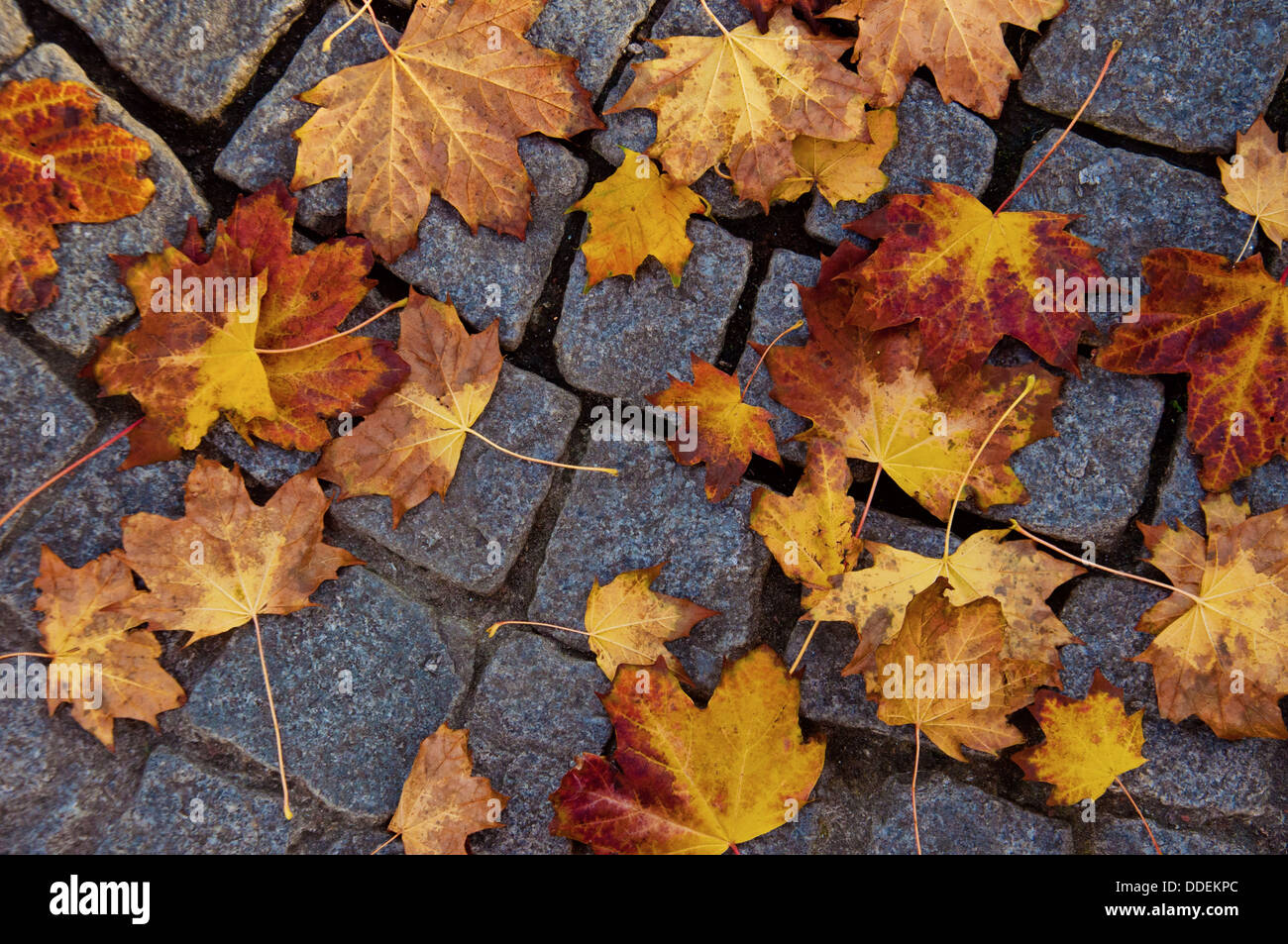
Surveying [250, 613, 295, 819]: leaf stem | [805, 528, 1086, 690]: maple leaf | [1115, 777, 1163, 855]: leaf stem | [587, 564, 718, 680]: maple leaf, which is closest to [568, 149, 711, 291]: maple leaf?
[587, 564, 718, 680]: maple leaf

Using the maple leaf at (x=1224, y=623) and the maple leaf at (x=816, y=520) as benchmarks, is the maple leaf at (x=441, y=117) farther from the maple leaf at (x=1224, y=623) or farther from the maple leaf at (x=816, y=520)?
the maple leaf at (x=1224, y=623)

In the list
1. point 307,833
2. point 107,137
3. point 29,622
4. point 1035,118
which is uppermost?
point 1035,118

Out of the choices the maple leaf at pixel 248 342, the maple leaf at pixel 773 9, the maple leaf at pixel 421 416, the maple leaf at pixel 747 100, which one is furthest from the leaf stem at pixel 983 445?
the maple leaf at pixel 248 342

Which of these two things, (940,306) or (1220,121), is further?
(1220,121)

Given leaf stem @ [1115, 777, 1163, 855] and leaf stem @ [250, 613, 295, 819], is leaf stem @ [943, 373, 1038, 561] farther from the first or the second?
leaf stem @ [250, 613, 295, 819]

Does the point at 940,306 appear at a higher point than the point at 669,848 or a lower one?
higher

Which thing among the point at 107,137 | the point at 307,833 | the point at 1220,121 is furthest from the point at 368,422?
the point at 1220,121

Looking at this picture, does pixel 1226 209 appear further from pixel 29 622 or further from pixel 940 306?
pixel 29 622
